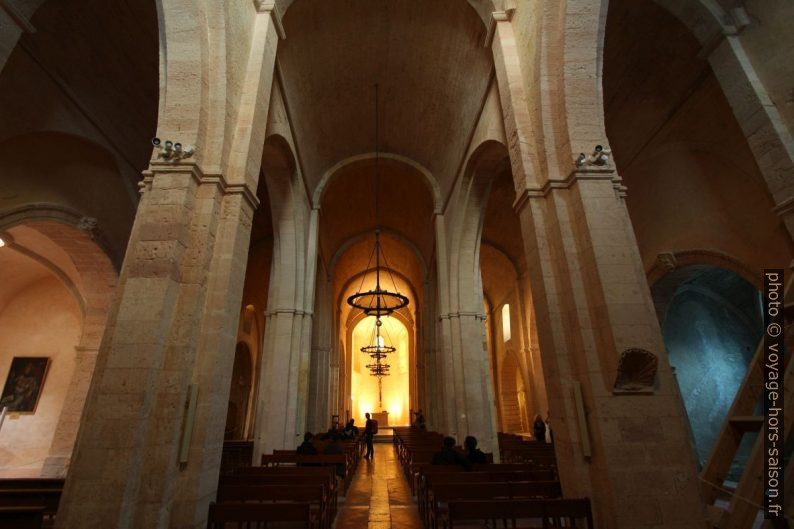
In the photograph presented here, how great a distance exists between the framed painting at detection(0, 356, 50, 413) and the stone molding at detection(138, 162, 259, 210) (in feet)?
41.0

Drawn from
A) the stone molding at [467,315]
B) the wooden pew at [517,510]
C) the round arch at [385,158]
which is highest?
the round arch at [385,158]

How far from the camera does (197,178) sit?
4.64 metres

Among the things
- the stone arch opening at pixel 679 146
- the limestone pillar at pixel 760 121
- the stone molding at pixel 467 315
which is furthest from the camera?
the stone molding at pixel 467 315

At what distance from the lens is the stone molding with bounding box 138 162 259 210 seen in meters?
4.51

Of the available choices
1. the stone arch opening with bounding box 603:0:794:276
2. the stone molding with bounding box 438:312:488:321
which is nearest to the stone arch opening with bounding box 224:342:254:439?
the stone molding with bounding box 438:312:488:321

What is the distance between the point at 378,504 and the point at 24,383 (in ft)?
43.4

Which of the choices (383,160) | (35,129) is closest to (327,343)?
(383,160)

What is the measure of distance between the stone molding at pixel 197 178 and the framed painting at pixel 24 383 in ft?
41.0

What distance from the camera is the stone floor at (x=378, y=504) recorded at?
537 centimetres

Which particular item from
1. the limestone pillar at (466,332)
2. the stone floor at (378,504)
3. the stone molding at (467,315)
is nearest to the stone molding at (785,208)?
the limestone pillar at (466,332)

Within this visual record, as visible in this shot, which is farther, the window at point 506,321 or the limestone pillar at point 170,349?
the window at point 506,321

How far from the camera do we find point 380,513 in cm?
591

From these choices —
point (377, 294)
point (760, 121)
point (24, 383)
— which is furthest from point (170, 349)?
point (24, 383)

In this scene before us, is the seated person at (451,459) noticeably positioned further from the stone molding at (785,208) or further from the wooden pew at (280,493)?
the stone molding at (785,208)
